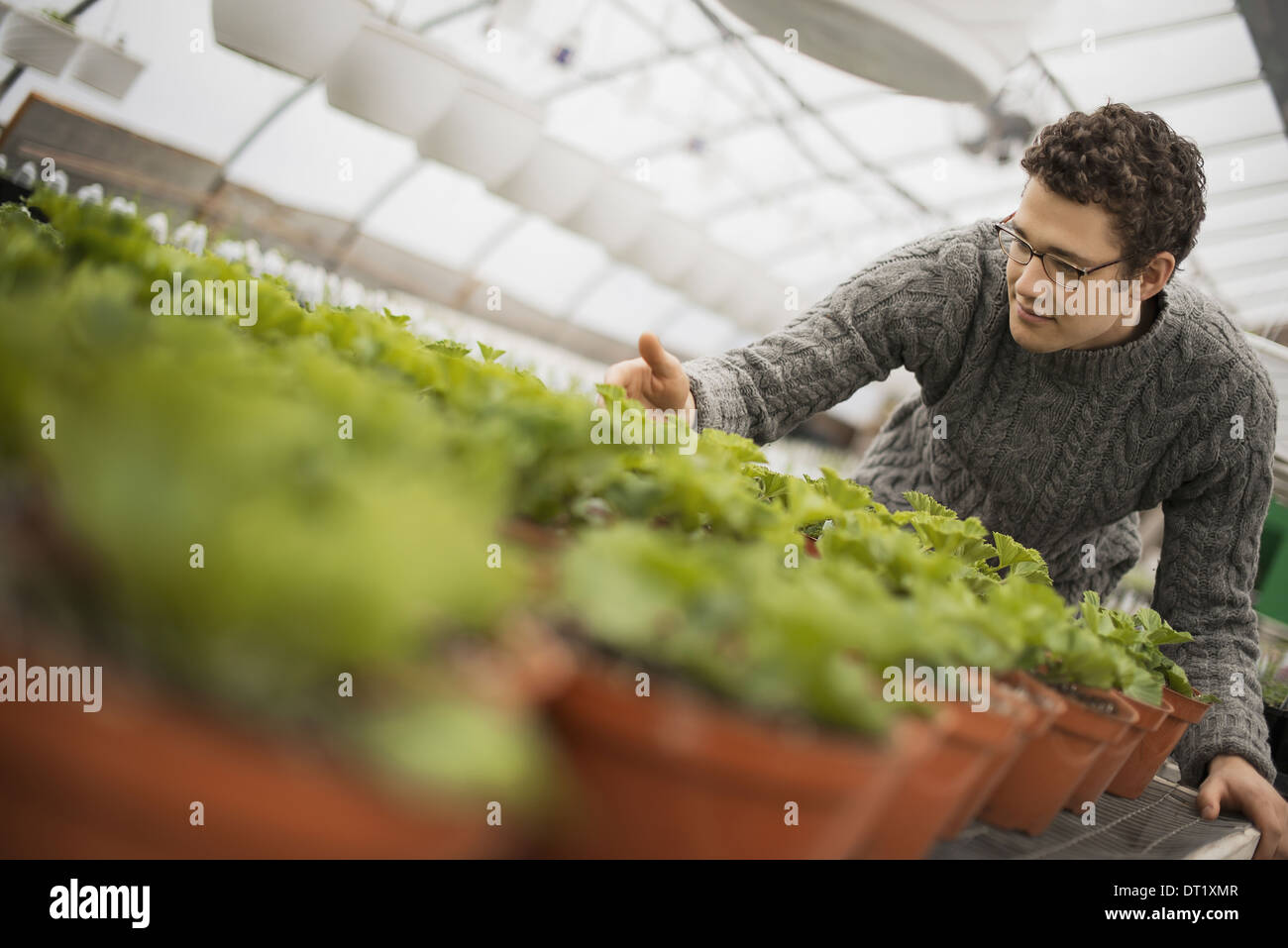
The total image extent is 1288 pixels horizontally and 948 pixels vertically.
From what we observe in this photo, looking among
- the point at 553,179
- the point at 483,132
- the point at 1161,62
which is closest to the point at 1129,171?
the point at 483,132

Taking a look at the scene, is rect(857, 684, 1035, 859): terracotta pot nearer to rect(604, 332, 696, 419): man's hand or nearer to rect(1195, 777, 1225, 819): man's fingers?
rect(604, 332, 696, 419): man's hand

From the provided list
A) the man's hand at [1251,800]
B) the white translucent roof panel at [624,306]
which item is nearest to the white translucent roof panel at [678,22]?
the white translucent roof panel at [624,306]

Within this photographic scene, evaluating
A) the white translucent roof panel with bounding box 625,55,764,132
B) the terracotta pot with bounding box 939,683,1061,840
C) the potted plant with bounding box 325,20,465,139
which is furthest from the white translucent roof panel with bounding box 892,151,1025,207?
the terracotta pot with bounding box 939,683,1061,840

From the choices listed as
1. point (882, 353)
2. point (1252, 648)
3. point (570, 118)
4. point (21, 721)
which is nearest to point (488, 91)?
point (882, 353)

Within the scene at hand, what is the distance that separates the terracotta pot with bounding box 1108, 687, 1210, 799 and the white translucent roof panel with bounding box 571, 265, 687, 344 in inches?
470

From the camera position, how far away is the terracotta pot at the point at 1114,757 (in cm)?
117

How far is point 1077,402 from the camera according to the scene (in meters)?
2.15

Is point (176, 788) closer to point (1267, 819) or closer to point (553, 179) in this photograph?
point (1267, 819)

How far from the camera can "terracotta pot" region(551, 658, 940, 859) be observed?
509 millimetres

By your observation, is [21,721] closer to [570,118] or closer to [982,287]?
[982,287]

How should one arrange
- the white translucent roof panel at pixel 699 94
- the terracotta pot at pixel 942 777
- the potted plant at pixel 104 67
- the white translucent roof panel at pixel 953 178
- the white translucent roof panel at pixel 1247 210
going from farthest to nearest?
1. the white translucent roof panel at pixel 1247 210
2. the white translucent roof panel at pixel 953 178
3. the white translucent roof panel at pixel 699 94
4. the potted plant at pixel 104 67
5. the terracotta pot at pixel 942 777

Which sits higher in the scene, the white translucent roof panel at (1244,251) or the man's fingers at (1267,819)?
the white translucent roof panel at (1244,251)

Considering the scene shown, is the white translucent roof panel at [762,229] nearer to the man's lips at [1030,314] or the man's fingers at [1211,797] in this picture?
the man's lips at [1030,314]

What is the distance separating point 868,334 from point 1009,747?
143 centimetres
